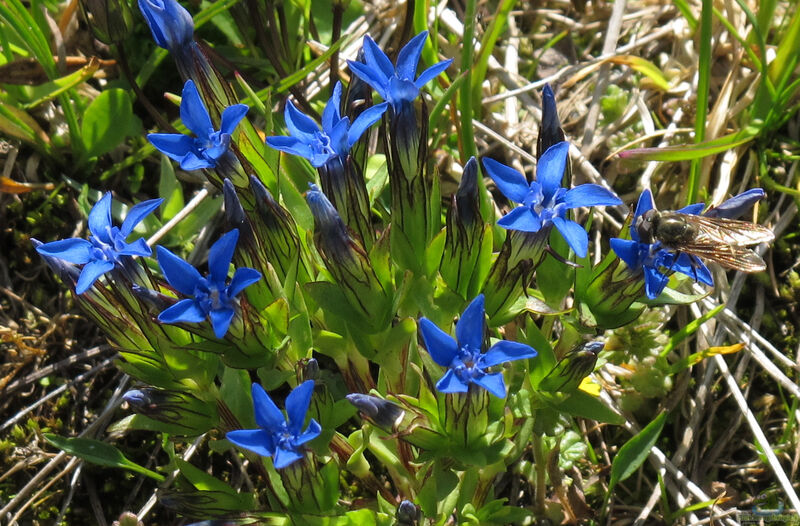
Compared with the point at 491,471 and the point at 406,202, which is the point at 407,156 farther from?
the point at 491,471

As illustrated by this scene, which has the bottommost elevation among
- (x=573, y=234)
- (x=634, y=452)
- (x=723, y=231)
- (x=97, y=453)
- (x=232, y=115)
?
(x=634, y=452)

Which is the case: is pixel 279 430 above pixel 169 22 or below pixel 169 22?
below

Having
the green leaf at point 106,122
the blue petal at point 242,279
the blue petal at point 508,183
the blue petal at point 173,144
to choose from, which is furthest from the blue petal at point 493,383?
the green leaf at point 106,122

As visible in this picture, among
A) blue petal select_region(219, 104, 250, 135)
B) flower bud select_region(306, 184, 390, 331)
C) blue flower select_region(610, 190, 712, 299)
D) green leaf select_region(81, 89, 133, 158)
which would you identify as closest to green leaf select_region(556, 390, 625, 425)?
blue flower select_region(610, 190, 712, 299)

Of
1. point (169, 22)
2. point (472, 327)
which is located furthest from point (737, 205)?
point (169, 22)

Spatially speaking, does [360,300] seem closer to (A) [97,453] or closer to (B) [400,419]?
(B) [400,419]
